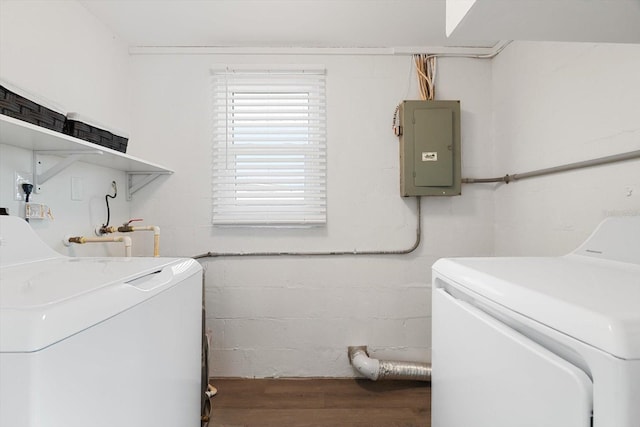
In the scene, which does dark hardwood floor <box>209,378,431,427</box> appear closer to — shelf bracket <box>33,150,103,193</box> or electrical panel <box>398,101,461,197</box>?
electrical panel <box>398,101,461,197</box>

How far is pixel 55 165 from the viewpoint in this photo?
1363 millimetres

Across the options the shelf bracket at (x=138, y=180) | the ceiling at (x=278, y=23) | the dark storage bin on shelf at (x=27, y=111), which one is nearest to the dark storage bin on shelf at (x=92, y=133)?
the dark storage bin on shelf at (x=27, y=111)

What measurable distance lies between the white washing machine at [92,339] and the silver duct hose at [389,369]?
1.08 metres

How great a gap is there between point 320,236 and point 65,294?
1.55 meters

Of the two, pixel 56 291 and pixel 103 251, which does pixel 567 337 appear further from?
pixel 103 251

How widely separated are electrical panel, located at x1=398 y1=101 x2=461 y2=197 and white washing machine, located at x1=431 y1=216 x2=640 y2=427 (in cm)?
94

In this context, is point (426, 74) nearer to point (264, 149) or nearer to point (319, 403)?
point (264, 149)

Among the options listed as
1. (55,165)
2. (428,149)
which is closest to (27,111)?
(55,165)

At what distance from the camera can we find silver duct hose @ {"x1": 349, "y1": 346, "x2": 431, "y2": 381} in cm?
190

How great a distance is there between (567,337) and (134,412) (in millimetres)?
971

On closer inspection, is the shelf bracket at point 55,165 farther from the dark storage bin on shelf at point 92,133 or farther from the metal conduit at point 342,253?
the metal conduit at point 342,253

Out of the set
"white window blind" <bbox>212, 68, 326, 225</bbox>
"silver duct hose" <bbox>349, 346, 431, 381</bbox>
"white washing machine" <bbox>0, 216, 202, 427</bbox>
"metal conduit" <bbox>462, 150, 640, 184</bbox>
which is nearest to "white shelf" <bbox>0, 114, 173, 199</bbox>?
"white washing machine" <bbox>0, 216, 202, 427</bbox>

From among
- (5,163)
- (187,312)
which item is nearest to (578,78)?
(187,312)

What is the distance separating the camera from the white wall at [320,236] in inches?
80.6
